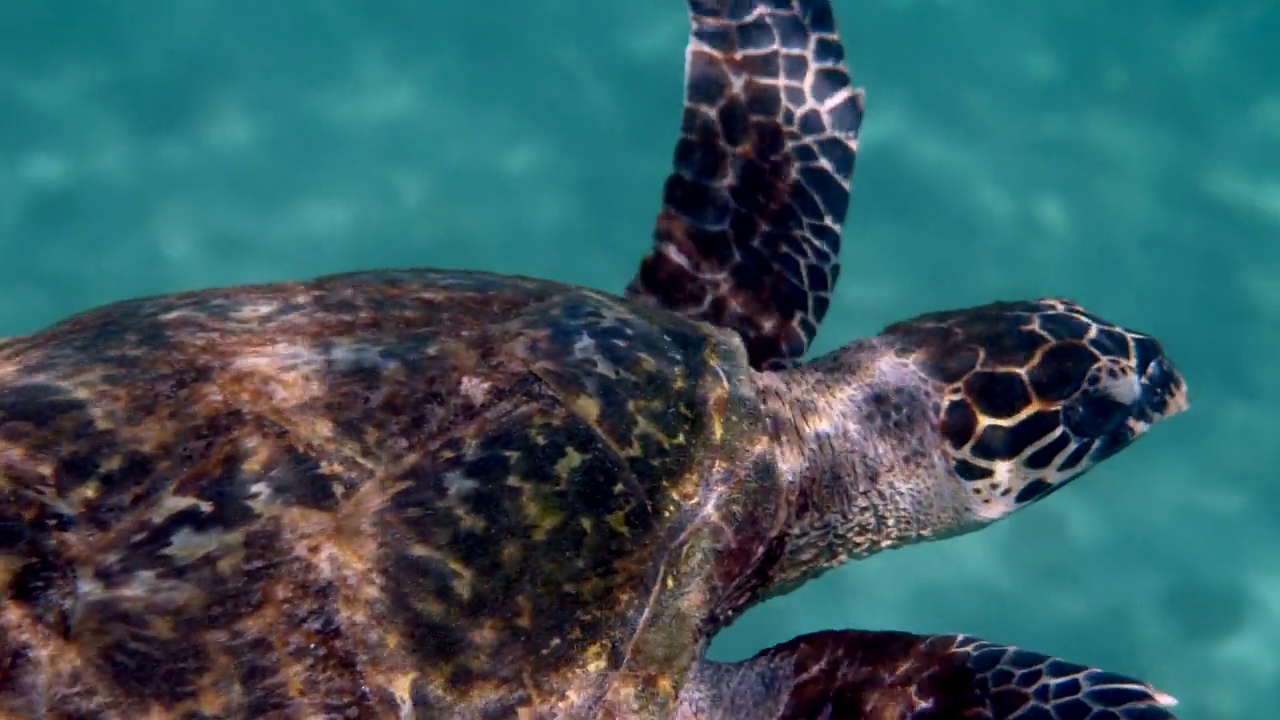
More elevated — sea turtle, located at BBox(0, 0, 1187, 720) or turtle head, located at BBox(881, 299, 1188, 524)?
turtle head, located at BBox(881, 299, 1188, 524)


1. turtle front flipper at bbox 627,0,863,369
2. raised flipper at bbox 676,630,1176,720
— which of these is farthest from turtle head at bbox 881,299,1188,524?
raised flipper at bbox 676,630,1176,720

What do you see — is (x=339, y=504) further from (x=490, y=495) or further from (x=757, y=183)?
(x=757, y=183)

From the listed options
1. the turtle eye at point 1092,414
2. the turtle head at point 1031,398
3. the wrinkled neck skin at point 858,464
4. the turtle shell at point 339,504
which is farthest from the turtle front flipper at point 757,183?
the turtle shell at point 339,504

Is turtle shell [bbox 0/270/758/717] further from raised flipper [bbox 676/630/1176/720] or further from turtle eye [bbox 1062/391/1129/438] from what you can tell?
turtle eye [bbox 1062/391/1129/438]

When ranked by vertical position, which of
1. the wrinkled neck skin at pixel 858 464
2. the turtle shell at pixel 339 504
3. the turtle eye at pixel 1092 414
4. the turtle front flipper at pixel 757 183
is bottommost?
the turtle shell at pixel 339 504

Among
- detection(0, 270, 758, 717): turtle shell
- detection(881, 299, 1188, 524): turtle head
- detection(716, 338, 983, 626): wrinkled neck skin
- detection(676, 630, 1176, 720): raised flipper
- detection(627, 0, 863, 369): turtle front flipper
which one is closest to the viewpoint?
detection(0, 270, 758, 717): turtle shell

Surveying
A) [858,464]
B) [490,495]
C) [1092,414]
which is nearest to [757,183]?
[858,464]

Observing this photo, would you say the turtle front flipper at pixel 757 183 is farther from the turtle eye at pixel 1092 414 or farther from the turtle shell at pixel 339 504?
the turtle shell at pixel 339 504

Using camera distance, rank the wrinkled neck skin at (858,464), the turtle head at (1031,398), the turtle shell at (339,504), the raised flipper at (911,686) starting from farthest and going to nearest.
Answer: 1. the turtle head at (1031,398)
2. the wrinkled neck skin at (858,464)
3. the raised flipper at (911,686)
4. the turtle shell at (339,504)
